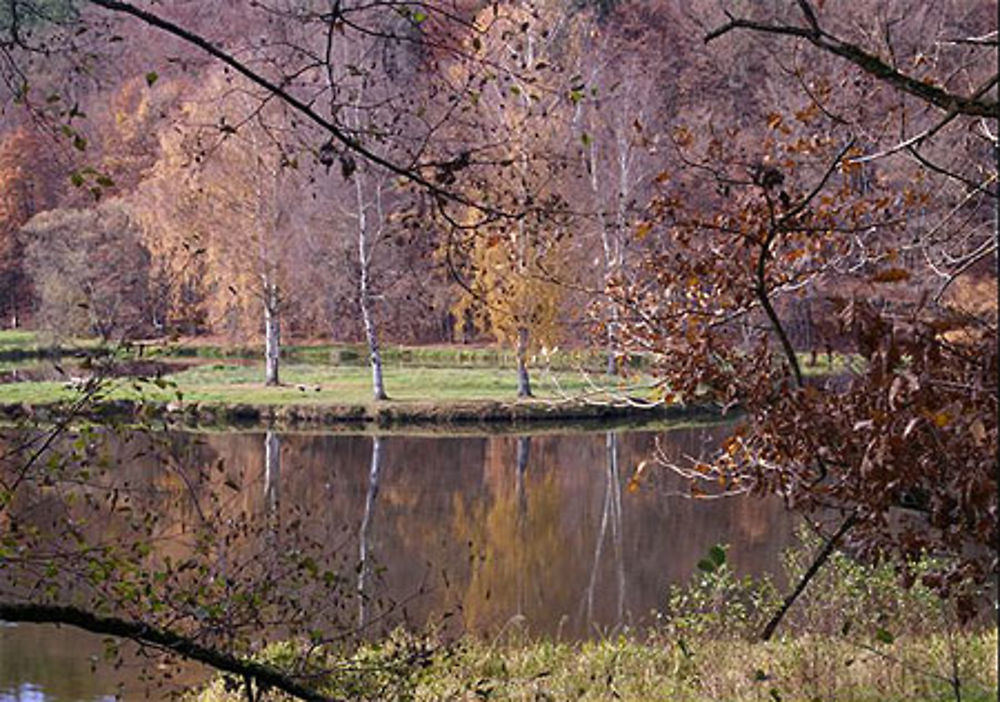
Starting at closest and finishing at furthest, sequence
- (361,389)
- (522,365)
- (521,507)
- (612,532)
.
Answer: (612,532) → (521,507) → (522,365) → (361,389)

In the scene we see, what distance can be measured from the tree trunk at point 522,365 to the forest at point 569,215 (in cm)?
8

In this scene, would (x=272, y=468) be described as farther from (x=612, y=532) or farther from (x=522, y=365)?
(x=522, y=365)

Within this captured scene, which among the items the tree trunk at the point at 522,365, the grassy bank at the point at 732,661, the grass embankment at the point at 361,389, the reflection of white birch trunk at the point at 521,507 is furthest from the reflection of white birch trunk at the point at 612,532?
the tree trunk at the point at 522,365

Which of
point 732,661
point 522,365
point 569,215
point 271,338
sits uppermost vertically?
point 569,215

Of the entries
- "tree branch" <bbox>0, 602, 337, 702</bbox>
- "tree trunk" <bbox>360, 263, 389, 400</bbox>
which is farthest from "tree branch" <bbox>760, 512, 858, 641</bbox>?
"tree trunk" <bbox>360, 263, 389, 400</bbox>

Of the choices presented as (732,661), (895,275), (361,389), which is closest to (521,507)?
(732,661)

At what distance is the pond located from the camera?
11109mm

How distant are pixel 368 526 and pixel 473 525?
4.20ft

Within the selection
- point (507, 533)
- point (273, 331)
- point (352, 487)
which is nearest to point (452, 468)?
point (352, 487)

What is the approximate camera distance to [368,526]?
1609 centimetres

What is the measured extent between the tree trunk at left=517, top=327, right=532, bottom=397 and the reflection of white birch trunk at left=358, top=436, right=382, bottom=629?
415cm

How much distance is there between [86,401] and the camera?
18.1ft

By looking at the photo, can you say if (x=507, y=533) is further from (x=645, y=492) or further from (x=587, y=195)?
(x=587, y=195)

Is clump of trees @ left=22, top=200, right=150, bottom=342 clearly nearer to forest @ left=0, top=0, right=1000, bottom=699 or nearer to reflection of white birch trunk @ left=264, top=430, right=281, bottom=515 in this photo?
forest @ left=0, top=0, right=1000, bottom=699
